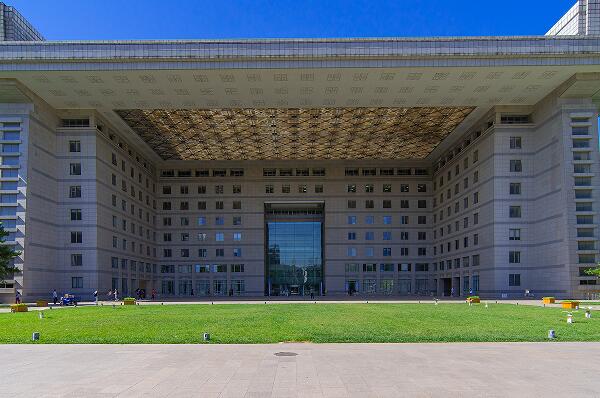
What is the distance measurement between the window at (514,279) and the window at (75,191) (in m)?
58.5

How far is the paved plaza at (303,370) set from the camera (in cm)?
1145

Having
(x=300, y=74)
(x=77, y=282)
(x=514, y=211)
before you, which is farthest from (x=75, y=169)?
(x=514, y=211)

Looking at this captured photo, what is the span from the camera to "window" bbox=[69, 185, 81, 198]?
68500 millimetres

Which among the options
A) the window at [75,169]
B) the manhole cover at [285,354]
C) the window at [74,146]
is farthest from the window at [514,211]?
the manhole cover at [285,354]

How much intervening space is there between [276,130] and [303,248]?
32.8 meters

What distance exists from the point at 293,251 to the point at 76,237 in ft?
161

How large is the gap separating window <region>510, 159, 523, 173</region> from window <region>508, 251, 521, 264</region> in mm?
11034

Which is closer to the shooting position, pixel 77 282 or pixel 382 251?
pixel 77 282

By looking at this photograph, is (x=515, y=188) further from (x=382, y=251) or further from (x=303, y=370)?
(x=303, y=370)

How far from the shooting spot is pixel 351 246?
103 meters

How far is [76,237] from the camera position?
223 ft

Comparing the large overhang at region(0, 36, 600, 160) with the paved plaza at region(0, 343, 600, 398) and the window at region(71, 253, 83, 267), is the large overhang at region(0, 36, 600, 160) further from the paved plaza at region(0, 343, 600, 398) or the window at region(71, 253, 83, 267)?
the paved plaza at region(0, 343, 600, 398)

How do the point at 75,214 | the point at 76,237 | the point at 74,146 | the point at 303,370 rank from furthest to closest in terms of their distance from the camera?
1. the point at 74,146
2. the point at 75,214
3. the point at 76,237
4. the point at 303,370

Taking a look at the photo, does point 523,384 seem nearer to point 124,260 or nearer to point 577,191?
point 577,191
